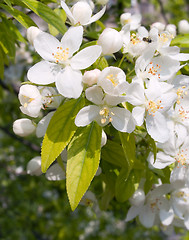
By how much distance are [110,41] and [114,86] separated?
17 cm

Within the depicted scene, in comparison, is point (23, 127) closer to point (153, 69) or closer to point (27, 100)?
point (27, 100)

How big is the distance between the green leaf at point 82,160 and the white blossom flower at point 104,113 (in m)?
0.05

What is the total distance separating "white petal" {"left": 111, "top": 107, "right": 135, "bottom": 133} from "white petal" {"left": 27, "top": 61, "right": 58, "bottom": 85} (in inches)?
8.2

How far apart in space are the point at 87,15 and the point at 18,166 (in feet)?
9.23

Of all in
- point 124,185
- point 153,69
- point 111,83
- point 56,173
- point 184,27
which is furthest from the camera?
point 184,27

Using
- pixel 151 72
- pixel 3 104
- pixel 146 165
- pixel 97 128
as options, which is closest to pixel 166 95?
pixel 151 72

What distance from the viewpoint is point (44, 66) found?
0.99 m

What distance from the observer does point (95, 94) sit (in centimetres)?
93

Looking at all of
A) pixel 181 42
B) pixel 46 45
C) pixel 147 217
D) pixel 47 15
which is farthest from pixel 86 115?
pixel 147 217

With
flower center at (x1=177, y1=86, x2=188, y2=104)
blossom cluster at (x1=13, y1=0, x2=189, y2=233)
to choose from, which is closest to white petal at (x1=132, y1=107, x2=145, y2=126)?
blossom cluster at (x1=13, y1=0, x2=189, y2=233)

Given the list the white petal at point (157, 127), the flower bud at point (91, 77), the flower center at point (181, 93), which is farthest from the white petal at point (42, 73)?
the flower center at point (181, 93)

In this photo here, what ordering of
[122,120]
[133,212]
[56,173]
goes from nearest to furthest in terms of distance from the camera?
1. [122,120]
2. [56,173]
3. [133,212]

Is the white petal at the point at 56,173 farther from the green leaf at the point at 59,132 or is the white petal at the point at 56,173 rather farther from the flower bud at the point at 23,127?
the green leaf at the point at 59,132

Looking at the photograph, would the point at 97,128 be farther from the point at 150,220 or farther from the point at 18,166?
the point at 18,166
